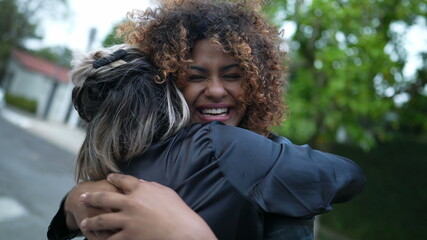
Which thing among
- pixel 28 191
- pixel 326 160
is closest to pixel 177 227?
pixel 326 160

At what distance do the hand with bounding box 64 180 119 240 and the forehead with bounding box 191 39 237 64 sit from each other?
67 cm

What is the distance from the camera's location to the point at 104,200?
141cm

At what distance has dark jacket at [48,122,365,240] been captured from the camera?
1.31 m

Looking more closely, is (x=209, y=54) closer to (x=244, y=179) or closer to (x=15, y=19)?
(x=244, y=179)

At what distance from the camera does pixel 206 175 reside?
1374 mm

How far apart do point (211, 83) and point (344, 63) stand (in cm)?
299

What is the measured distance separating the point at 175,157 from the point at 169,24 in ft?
2.35

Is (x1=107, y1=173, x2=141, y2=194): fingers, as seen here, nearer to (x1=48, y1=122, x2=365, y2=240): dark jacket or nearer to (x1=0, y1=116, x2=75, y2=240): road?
(x1=48, y1=122, x2=365, y2=240): dark jacket

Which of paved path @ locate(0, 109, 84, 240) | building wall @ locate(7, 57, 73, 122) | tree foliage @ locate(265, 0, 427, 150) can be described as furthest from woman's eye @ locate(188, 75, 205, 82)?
building wall @ locate(7, 57, 73, 122)

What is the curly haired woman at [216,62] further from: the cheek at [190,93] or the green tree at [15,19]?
the green tree at [15,19]

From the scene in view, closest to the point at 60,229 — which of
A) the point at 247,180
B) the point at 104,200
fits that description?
the point at 104,200

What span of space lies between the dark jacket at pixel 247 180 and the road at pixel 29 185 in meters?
1.48

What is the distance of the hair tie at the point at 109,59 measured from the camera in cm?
167

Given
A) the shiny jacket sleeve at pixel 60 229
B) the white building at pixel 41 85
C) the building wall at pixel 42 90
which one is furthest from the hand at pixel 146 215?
the white building at pixel 41 85
